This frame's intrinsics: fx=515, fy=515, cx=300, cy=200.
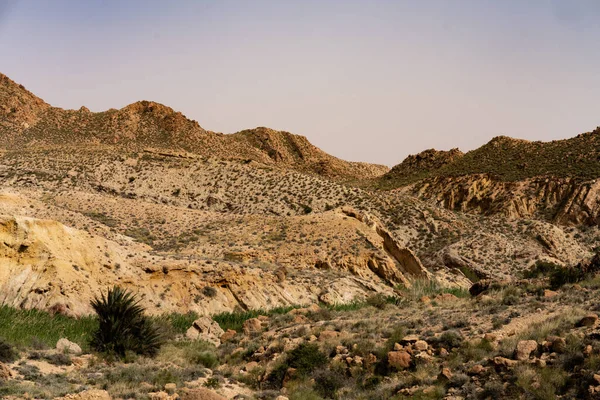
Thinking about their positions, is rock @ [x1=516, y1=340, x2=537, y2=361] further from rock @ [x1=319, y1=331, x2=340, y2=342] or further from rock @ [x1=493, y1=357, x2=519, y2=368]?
rock @ [x1=319, y1=331, x2=340, y2=342]

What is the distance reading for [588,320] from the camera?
1044 cm

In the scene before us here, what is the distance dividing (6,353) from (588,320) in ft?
37.6

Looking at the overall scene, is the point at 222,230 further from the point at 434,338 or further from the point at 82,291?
the point at 434,338

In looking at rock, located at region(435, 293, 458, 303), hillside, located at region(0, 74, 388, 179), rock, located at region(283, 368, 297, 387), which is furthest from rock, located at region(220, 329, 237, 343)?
hillside, located at region(0, 74, 388, 179)

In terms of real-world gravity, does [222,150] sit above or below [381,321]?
above

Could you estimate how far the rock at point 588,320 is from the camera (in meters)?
10.4

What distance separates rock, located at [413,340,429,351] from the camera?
38.1 feet

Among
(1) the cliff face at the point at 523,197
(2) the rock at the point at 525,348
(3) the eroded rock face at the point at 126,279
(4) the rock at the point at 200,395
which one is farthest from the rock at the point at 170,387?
(1) the cliff face at the point at 523,197

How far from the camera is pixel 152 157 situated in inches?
2203

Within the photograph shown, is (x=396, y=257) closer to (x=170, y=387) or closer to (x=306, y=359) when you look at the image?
(x=306, y=359)

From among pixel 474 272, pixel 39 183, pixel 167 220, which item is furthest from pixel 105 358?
pixel 39 183

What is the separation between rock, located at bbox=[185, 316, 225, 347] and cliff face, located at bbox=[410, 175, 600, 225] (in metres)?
46.3

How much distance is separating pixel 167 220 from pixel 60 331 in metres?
21.3

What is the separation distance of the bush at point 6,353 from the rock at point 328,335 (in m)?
7.21
